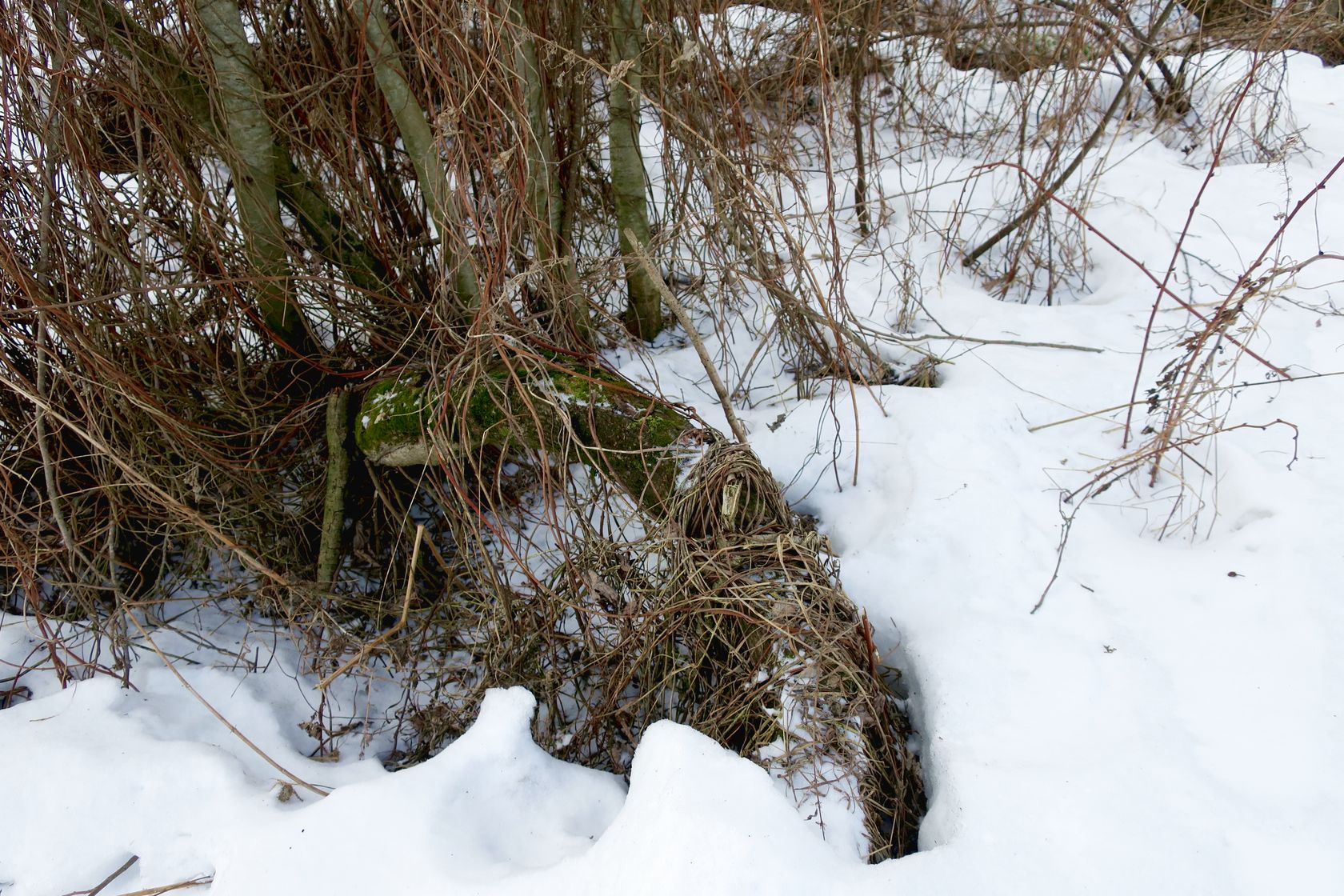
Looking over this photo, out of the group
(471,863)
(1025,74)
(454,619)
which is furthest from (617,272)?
(1025,74)

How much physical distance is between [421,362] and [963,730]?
1.91 m

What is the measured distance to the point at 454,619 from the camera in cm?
255

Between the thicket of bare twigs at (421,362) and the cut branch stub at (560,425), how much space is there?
16 mm

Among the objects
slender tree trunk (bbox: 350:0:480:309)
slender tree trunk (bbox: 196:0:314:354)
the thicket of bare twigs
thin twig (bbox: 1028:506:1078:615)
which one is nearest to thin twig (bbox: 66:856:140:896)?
the thicket of bare twigs

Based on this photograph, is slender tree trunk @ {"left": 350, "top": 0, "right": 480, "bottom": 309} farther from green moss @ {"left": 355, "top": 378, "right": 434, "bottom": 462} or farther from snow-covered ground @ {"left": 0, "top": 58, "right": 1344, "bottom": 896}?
snow-covered ground @ {"left": 0, "top": 58, "right": 1344, "bottom": 896}

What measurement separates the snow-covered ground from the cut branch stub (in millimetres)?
482

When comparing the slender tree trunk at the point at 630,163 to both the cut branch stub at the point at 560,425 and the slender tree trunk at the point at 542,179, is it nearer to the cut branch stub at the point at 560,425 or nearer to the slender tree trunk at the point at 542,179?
the slender tree trunk at the point at 542,179

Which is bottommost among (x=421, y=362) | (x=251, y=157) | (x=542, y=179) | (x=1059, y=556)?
(x=1059, y=556)

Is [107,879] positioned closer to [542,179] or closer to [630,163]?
[542,179]

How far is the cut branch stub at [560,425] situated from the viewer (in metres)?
2.32

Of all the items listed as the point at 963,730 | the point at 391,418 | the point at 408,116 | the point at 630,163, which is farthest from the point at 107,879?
the point at 630,163

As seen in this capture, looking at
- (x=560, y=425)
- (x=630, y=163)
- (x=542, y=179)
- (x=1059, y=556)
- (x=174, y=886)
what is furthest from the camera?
(x=630, y=163)

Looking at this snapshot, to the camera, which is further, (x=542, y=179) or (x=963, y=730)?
(x=542, y=179)

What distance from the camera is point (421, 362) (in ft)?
8.40
